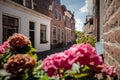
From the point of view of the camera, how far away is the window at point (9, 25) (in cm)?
1328

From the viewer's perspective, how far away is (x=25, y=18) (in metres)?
16.1

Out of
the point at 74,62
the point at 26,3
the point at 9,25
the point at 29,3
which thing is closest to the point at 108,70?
the point at 74,62

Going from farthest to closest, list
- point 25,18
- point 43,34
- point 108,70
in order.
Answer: point 43,34
point 25,18
point 108,70

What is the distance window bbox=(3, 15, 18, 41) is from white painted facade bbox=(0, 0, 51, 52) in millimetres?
275

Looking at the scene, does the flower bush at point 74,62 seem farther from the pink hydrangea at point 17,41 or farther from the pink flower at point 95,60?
the pink hydrangea at point 17,41

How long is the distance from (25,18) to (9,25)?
2352 mm

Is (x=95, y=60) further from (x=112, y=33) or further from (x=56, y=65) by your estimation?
(x=112, y=33)

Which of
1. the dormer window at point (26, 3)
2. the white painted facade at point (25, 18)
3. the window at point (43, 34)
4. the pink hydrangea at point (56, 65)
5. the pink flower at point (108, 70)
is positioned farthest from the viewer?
the window at point (43, 34)

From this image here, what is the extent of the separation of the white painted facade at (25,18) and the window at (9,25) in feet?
0.90

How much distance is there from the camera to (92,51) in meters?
1.48

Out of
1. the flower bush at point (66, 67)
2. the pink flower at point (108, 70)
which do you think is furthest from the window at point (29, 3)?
the pink flower at point (108, 70)

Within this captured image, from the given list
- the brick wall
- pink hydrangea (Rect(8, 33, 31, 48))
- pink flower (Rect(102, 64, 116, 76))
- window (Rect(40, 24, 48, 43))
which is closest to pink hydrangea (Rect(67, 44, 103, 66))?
pink flower (Rect(102, 64, 116, 76))

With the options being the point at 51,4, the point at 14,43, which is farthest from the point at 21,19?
the point at 14,43

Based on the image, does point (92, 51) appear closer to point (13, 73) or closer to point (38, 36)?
point (13, 73)
